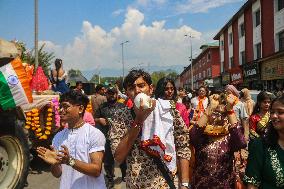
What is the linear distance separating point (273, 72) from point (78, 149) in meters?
20.1

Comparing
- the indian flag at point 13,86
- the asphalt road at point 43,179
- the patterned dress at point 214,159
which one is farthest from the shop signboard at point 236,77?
the patterned dress at point 214,159

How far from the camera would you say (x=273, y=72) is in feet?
71.1

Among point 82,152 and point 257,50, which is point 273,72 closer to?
point 257,50

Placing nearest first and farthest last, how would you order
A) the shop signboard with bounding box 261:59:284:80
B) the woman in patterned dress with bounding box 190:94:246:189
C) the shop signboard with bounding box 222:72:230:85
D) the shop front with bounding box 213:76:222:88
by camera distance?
the woman in patterned dress with bounding box 190:94:246:189
the shop signboard with bounding box 261:59:284:80
the shop signboard with bounding box 222:72:230:85
the shop front with bounding box 213:76:222:88

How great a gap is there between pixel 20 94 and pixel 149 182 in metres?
3.35

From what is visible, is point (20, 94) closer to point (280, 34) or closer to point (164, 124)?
point (164, 124)

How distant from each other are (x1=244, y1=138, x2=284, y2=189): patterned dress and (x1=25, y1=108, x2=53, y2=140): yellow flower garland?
4890 mm

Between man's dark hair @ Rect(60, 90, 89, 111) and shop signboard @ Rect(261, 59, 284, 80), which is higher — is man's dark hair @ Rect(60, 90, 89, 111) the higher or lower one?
the lower one

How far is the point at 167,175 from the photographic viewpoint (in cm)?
290

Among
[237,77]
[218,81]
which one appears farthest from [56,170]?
[218,81]

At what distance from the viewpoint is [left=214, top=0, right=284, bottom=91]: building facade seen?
22078 millimetres

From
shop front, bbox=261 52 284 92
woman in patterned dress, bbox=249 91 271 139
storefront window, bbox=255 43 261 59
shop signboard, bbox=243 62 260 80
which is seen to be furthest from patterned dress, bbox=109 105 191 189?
storefront window, bbox=255 43 261 59

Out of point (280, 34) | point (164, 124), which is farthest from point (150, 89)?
point (280, 34)

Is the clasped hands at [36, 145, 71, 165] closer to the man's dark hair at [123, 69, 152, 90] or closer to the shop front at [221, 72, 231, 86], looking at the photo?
the man's dark hair at [123, 69, 152, 90]
